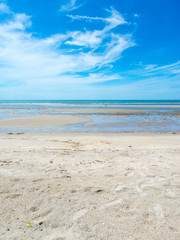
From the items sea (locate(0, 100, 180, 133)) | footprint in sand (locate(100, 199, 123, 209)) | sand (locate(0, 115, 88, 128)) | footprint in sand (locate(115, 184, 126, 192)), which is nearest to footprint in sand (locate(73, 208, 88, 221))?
footprint in sand (locate(100, 199, 123, 209))

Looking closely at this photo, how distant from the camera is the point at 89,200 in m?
3.46

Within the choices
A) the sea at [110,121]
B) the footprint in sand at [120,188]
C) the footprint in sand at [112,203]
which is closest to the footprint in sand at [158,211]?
the footprint in sand at [112,203]

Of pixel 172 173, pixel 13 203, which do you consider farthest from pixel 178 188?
pixel 13 203

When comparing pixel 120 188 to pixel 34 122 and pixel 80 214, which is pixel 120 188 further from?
pixel 34 122

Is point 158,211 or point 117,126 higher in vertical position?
point 158,211

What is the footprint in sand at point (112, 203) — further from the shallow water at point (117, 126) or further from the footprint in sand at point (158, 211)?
the shallow water at point (117, 126)

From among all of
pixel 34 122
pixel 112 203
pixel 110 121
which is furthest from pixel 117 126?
pixel 112 203

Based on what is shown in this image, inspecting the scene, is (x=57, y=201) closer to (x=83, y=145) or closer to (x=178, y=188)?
(x=178, y=188)

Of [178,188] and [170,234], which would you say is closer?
[170,234]

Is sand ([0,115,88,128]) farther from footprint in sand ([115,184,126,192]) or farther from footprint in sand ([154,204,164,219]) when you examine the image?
footprint in sand ([154,204,164,219])

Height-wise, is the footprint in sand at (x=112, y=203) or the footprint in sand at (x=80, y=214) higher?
the footprint in sand at (x=112, y=203)

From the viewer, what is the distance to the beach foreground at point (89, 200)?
2.68 metres

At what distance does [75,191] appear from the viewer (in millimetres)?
3785

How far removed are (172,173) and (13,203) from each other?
409 centimetres
